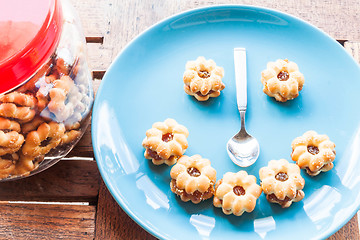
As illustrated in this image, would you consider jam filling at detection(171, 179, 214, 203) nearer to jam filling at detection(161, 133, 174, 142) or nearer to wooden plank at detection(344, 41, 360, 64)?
jam filling at detection(161, 133, 174, 142)

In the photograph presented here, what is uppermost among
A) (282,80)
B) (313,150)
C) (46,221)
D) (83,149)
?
(282,80)

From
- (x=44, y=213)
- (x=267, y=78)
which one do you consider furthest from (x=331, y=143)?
(x=44, y=213)

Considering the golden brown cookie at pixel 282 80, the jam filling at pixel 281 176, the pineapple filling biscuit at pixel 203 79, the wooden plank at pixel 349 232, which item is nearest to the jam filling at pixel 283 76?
the golden brown cookie at pixel 282 80

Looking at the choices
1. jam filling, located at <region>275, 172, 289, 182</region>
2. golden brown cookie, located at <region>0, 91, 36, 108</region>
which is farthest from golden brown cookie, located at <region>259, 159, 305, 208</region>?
golden brown cookie, located at <region>0, 91, 36, 108</region>

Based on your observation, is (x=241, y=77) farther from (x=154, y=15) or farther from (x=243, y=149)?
(x=154, y=15)

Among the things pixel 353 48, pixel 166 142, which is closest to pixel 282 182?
pixel 166 142

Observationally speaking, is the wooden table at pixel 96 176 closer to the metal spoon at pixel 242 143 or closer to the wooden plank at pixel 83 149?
the wooden plank at pixel 83 149
